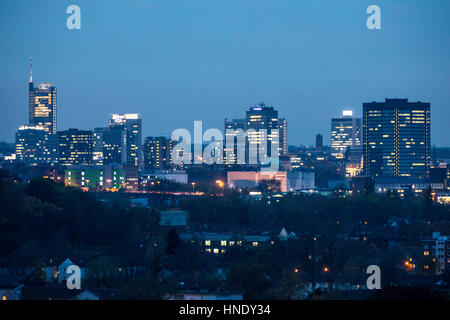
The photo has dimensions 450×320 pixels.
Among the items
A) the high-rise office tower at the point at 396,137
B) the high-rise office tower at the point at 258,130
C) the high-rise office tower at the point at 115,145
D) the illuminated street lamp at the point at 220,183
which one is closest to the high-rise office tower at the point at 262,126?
the high-rise office tower at the point at 258,130

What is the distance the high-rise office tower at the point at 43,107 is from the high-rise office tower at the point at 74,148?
1421 cm

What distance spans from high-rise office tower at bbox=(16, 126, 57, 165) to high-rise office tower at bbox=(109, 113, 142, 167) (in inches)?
253

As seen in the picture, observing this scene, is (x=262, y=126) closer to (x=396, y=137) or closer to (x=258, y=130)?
(x=258, y=130)

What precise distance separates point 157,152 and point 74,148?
8.38 meters

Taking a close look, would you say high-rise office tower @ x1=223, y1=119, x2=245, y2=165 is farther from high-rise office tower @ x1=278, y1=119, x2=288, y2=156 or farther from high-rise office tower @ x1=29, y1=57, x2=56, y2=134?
high-rise office tower @ x1=29, y1=57, x2=56, y2=134

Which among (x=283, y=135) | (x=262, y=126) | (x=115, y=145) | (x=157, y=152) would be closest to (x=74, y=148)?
(x=115, y=145)

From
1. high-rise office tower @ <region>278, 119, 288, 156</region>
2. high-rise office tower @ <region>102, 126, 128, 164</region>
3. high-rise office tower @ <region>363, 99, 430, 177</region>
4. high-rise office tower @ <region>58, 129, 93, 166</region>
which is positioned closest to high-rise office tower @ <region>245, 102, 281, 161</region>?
high-rise office tower @ <region>278, 119, 288, 156</region>

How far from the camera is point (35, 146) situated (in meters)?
90.5

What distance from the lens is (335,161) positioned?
316ft

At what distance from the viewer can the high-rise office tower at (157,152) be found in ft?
288
